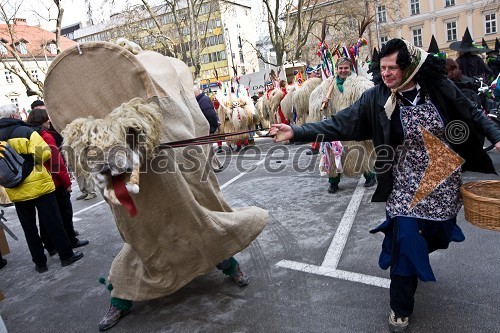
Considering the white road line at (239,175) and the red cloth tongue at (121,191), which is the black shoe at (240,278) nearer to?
the red cloth tongue at (121,191)

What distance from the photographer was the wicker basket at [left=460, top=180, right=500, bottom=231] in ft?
7.10

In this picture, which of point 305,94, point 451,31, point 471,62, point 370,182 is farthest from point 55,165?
point 451,31

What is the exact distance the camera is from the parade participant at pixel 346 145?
18.0 ft

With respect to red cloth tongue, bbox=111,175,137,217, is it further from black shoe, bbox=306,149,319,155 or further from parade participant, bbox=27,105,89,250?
black shoe, bbox=306,149,319,155

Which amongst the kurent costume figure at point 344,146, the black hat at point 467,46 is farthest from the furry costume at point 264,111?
the kurent costume figure at point 344,146

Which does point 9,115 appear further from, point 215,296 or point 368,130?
point 368,130

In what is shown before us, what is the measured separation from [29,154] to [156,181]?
2432 millimetres

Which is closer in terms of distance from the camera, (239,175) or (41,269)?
(41,269)

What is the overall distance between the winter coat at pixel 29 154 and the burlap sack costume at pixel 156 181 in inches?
71.6

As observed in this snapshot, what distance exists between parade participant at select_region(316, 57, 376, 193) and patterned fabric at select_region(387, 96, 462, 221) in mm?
3032

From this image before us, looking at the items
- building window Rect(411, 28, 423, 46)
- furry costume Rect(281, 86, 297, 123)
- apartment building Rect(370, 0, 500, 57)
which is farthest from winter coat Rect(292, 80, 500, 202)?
building window Rect(411, 28, 423, 46)

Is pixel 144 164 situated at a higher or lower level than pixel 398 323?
higher

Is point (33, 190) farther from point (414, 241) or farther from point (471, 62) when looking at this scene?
point (471, 62)

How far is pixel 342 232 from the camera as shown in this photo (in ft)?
14.0
